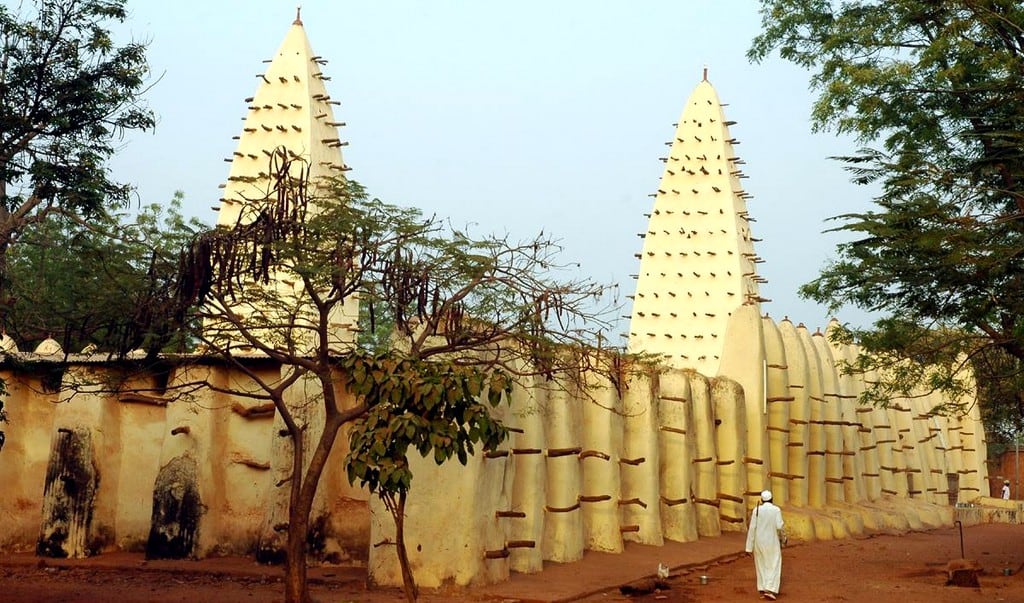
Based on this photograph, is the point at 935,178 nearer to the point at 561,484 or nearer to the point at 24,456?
the point at 561,484

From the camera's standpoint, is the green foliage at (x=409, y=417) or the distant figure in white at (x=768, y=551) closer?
the green foliage at (x=409, y=417)

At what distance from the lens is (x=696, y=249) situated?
34156 millimetres

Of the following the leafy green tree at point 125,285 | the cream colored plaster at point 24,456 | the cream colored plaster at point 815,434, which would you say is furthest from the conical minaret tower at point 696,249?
the leafy green tree at point 125,285

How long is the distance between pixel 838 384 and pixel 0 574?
1860 cm

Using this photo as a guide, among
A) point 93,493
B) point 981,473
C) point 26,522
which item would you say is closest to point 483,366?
point 93,493

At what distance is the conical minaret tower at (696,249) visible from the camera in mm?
33406

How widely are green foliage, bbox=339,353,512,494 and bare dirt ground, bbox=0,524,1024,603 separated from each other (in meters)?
3.01

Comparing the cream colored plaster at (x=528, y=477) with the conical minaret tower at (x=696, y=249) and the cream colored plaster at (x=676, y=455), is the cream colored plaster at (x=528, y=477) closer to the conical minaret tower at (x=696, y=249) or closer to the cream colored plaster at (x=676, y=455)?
the cream colored plaster at (x=676, y=455)

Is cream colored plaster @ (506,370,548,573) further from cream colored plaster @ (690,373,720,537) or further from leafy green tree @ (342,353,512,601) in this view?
cream colored plaster @ (690,373,720,537)

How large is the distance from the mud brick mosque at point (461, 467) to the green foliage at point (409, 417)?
2745 millimetres

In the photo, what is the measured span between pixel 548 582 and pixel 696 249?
1969 cm

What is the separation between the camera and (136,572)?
16375 millimetres

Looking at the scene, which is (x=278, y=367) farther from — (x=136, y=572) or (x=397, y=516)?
(x=397, y=516)

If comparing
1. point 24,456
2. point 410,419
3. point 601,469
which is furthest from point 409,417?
point 24,456
